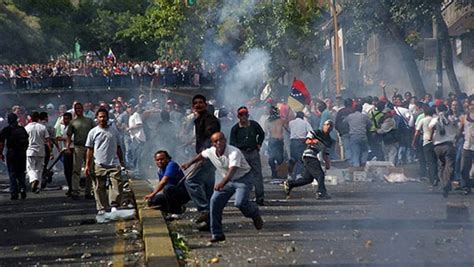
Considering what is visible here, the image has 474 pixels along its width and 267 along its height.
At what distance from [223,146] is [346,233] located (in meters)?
1.95

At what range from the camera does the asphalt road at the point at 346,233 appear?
41.4 ft

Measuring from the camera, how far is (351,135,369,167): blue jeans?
84.2 ft

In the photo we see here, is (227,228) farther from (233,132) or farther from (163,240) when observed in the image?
(233,132)

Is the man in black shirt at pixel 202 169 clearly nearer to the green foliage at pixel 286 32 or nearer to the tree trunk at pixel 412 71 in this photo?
the tree trunk at pixel 412 71

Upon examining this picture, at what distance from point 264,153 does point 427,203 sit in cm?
1232

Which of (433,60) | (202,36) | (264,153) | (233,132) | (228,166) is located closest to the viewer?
(228,166)

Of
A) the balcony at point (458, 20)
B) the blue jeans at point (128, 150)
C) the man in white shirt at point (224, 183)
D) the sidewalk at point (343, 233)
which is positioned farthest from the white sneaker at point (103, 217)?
the balcony at point (458, 20)

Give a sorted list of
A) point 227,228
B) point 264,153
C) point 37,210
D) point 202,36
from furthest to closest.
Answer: point 202,36 < point 264,153 < point 37,210 < point 227,228

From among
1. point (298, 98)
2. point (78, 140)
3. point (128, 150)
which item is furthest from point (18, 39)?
point (78, 140)

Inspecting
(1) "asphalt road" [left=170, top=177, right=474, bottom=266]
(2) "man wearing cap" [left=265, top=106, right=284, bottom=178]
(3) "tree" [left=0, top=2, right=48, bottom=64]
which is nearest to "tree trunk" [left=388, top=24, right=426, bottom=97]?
(2) "man wearing cap" [left=265, top=106, right=284, bottom=178]

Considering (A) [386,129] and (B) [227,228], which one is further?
(A) [386,129]

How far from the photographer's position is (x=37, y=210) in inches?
792

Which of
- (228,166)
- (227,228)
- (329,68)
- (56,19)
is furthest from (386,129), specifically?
(56,19)

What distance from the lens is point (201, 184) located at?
53.5 ft
